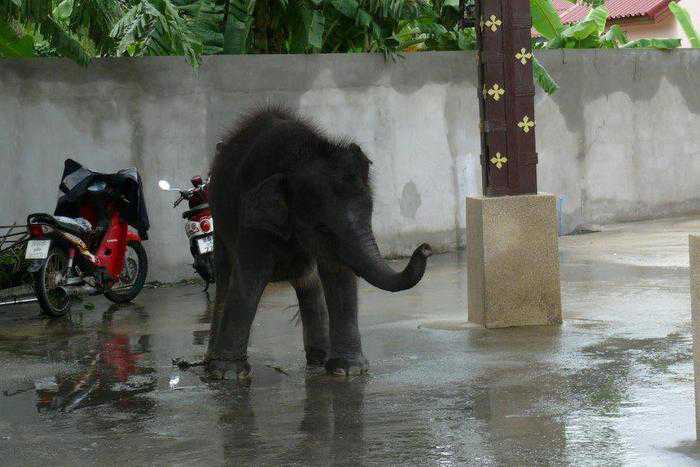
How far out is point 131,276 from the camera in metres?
11.4

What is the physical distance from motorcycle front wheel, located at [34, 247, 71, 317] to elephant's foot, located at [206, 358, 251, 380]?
318cm

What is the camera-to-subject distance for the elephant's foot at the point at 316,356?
7.84 m

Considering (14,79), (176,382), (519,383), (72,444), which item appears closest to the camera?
(72,444)

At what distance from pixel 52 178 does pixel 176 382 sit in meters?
4.96

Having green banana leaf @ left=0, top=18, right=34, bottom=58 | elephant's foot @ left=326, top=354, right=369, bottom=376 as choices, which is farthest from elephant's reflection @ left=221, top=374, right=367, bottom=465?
green banana leaf @ left=0, top=18, right=34, bottom=58

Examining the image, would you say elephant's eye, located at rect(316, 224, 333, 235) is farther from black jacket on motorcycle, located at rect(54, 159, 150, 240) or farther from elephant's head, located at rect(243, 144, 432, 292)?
black jacket on motorcycle, located at rect(54, 159, 150, 240)

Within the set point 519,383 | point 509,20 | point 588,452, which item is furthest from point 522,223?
point 588,452

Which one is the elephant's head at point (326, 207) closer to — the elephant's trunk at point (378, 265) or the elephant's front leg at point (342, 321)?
the elephant's trunk at point (378, 265)

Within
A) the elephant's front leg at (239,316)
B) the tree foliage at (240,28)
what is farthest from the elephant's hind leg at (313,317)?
the tree foliage at (240,28)

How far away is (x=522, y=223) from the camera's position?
881 centimetres

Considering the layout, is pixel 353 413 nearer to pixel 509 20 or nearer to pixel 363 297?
pixel 509 20

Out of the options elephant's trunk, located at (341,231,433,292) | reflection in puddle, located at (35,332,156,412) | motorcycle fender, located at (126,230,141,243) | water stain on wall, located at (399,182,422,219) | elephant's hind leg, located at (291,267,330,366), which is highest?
water stain on wall, located at (399,182,422,219)

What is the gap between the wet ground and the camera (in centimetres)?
568

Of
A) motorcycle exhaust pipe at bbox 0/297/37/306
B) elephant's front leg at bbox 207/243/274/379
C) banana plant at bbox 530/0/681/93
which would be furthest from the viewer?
banana plant at bbox 530/0/681/93
